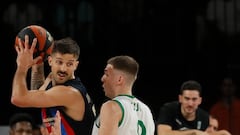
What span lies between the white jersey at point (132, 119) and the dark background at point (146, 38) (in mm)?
3780

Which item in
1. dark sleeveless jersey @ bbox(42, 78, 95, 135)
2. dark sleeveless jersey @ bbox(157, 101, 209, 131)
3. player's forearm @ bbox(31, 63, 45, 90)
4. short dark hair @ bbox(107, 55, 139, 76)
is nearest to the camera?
short dark hair @ bbox(107, 55, 139, 76)

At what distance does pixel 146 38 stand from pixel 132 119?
13.7 ft

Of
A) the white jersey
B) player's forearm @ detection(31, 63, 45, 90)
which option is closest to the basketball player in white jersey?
the white jersey

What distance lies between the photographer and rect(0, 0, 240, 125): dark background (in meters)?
8.04

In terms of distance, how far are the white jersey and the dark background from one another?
3.78m

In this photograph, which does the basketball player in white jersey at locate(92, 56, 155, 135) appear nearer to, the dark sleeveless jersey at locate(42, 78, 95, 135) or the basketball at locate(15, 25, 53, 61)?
the dark sleeveless jersey at locate(42, 78, 95, 135)

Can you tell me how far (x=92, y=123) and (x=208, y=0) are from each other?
4.12 meters

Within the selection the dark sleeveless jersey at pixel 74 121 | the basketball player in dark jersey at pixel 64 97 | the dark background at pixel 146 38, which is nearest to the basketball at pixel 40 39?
the basketball player in dark jersey at pixel 64 97

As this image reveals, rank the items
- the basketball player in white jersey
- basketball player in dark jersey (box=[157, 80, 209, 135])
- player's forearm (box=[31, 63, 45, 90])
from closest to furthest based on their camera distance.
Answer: the basketball player in white jersey
player's forearm (box=[31, 63, 45, 90])
basketball player in dark jersey (box=[157, 80, 209, 135])

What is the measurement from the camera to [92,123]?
4.49 m

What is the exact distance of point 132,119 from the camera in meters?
4.03

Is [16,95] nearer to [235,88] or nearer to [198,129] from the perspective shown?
[198,129]

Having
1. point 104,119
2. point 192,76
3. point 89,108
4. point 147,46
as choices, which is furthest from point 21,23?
point 104,119

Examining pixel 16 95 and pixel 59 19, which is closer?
pixel 16 95
